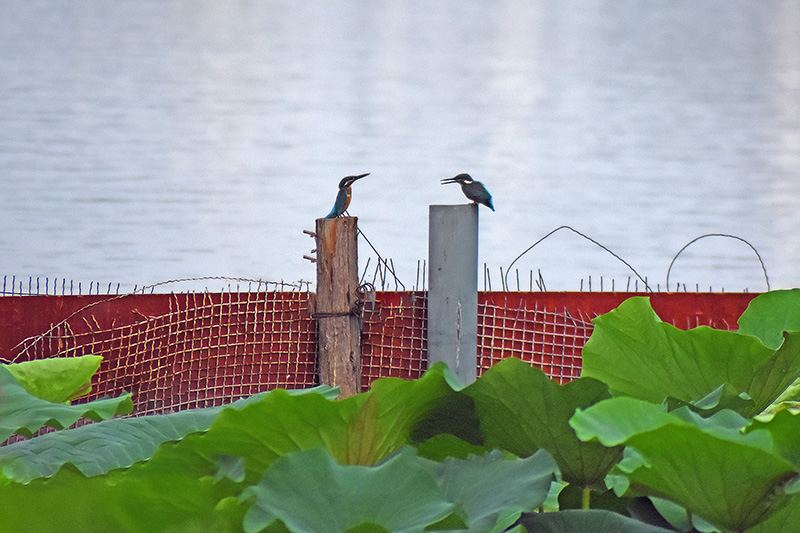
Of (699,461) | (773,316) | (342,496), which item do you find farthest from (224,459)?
(773,316)

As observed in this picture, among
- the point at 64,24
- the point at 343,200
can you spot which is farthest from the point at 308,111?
the point at 343,200

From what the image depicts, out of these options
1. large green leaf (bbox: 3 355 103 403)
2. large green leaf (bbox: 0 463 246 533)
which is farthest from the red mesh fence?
large green leaf (bbox: 0 463 246 533)

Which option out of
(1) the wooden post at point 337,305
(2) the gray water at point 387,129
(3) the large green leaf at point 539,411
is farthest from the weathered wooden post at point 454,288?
(2) the gray water at point 387,129

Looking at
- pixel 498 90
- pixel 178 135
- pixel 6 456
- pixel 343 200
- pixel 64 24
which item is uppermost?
pixel 64 24

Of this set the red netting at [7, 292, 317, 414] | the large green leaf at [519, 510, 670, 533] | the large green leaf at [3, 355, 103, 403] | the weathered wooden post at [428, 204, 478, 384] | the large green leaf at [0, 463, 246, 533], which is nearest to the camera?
the large green leaf at [0, 463, 246, 533]

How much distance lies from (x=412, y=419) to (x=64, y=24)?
10415 millimetres

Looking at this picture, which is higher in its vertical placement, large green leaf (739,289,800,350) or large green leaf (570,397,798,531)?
large green leaf (739,289,800,350)

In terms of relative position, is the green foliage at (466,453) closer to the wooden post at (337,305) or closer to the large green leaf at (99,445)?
A: the large green leaf at (99,445)

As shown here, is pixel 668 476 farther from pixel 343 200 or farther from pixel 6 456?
pixel 343 200

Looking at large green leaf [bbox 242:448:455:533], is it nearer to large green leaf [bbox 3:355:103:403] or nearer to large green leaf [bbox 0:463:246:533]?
large green leaf [bbox 0:463:246:533]

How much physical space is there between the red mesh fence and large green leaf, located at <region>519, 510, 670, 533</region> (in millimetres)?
2167

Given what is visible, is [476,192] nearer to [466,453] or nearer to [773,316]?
[773,316]

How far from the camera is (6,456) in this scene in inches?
14.7

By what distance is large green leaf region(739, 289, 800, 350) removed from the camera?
51cm
